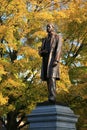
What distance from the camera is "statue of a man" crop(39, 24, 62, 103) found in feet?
39.6

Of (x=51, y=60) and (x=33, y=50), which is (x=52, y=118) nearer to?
(x=51, y=60)

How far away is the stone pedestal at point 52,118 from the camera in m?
11.2

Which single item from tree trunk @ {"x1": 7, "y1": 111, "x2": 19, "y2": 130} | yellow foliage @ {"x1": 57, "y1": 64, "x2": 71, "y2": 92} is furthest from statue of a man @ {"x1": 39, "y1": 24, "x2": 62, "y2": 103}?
tree trunk @ {"x1": 7, "y1": 111, "x2": 19, "y2": 130}

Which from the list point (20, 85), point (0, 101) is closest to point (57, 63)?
point (0, 101)

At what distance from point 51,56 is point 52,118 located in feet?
6.76

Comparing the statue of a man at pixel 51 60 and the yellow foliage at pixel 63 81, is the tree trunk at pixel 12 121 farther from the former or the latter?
the statue of a man at pixel 51 60

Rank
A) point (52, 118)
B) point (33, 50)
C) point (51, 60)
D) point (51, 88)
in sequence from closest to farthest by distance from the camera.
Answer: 1. point (52, 118)
2. point (51, 88)
3. point (51, 60)
4. point (33, 50)

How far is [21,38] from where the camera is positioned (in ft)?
68.4

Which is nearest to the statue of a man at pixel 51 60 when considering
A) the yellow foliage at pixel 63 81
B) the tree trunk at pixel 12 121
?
the yellow foliage at pixel 63 81

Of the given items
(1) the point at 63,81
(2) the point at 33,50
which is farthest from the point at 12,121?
(2) the point at 33,50

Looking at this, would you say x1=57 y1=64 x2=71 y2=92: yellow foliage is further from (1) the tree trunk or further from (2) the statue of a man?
(2) the statue of a man

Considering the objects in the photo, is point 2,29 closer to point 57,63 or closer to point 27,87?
point 27,87

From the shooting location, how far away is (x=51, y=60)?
1226 centimetres

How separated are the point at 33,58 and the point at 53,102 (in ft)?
27.8
